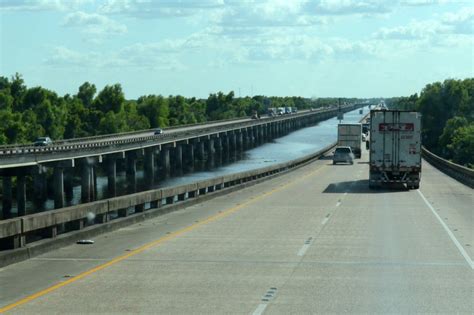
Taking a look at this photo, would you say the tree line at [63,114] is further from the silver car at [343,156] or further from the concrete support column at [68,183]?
the silver car at [343,156]

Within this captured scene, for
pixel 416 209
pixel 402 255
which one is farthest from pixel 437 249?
pixel 416 209

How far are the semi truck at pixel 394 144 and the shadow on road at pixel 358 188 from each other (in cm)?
80

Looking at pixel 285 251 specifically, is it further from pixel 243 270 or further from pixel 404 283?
pixel 404 283

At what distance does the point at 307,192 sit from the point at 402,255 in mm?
22659

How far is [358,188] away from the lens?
140 ft

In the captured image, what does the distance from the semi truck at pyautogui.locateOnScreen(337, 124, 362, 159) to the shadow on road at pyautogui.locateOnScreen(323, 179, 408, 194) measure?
4288 cm

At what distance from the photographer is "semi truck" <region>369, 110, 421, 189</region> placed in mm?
40469

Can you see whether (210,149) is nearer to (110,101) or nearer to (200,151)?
(200,151)

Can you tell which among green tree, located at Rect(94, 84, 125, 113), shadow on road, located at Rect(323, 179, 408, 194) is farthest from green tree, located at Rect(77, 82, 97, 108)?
shadow on road, located at Rect(323, 179, 408, 194)

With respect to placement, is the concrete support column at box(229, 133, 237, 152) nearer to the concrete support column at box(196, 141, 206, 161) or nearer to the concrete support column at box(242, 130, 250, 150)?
the concrete support column at box(242, 130, 250, 150)

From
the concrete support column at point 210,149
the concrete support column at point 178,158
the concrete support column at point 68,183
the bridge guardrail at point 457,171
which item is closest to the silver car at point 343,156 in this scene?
the bridge guardrail at point 457,171

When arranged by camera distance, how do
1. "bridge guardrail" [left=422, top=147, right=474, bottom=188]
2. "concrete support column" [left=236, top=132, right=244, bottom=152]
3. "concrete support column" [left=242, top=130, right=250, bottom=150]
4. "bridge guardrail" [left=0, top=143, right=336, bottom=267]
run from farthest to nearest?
"concrete support column" [left=242, top=130, right=250, bottom=150] < "concrete support column" [left=236, top=132, right=244, bottom=152] < "bridge guardrail" [left=422, top=147, right=474, bottom=188] < "bridge guardrail" [left=0, top=143, right=336, bottom=267]

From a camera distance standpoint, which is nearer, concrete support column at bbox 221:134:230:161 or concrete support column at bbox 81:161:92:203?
concrete support column at bbox 81:161:92:203

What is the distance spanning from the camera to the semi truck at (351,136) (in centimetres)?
8938
